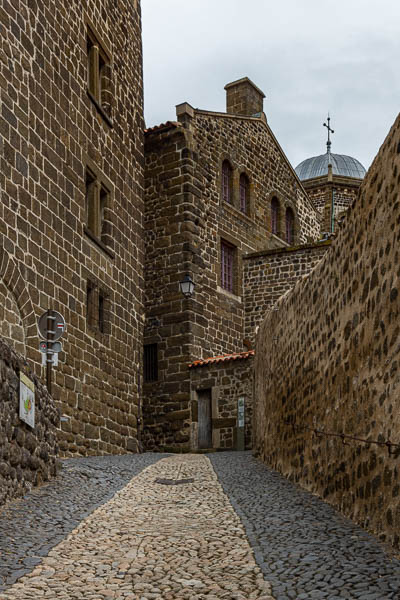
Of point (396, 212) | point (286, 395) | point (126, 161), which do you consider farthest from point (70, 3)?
point (396, 212)

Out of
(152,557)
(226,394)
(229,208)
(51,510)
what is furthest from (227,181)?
(152,557)

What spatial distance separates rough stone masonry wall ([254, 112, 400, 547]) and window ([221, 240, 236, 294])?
1123 cm

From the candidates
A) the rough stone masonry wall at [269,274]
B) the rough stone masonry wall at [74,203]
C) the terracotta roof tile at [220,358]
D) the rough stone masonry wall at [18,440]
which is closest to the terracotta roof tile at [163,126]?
the rough stone masonry wall at [74,203]

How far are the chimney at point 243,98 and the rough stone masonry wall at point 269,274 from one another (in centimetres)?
494

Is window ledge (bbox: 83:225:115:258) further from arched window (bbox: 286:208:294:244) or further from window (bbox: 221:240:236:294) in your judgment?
arched window (bbox: 286:208:294:244)

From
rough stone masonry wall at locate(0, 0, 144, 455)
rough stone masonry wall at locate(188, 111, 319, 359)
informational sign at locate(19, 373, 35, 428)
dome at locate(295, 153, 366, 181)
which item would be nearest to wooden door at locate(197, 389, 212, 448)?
rough stone masonry wall at locate(188, 111, 319, 359)

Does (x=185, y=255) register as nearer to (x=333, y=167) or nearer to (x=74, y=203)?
(x=74, y=203)

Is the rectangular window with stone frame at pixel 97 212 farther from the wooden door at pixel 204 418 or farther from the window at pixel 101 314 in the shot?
the wooden door at pixel 204 418

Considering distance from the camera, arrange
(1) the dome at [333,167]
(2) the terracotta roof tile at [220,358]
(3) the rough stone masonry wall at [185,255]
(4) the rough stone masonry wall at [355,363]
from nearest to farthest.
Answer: (4) the rough stone masonry wall at [355,363]
(2) the terracotta roof tile at [220,358]
(3) the rough stone masonry wall at [185,255]
(1) the dome at [333,167]

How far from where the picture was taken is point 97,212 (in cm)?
1587

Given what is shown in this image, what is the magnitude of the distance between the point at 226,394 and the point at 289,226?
8.54m

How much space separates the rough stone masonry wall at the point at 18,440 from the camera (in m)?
7.44

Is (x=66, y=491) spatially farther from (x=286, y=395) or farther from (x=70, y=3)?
(x=70, y=3)

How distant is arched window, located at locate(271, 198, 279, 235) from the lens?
24.4 metres
